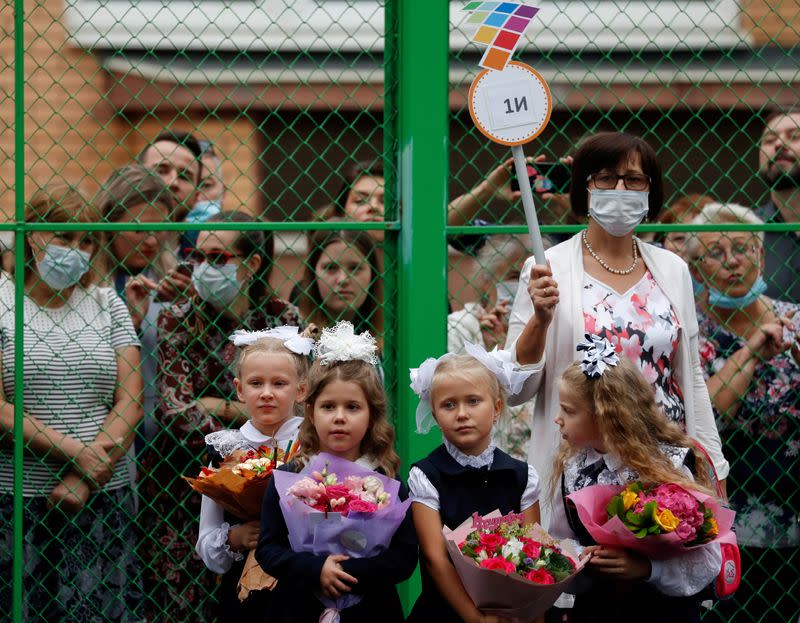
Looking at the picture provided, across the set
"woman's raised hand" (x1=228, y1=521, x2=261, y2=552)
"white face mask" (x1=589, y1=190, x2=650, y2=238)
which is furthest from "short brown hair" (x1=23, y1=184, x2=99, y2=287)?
"white face mask" (x1=589, y1=190, x2=650, y2=238)

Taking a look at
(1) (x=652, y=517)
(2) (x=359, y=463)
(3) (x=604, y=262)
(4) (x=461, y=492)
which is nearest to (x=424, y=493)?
(4) (x=461, y=492)

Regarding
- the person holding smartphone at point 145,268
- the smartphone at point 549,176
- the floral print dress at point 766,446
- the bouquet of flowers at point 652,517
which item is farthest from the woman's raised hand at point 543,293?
the person holding smartphone at point 145,268

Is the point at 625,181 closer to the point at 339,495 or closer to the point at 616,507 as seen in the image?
the point at 616,507

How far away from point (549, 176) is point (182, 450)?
61.6 inches

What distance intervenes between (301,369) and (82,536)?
1086 millimetres

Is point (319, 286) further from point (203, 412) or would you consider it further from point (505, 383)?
point (505, 383)

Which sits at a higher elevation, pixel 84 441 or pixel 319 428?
pixel 319 428

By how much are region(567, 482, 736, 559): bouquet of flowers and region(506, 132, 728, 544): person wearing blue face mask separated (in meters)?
0.35

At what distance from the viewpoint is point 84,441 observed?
400 cm

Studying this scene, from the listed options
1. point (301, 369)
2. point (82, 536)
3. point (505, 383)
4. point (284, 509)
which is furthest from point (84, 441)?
point (505, 383)

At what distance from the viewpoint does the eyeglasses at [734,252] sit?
429 cm

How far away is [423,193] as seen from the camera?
148 inches

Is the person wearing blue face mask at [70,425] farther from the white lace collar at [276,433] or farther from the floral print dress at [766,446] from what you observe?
the floral print dress at [766,446]

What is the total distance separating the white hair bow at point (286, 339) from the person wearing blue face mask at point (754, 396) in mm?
1544
